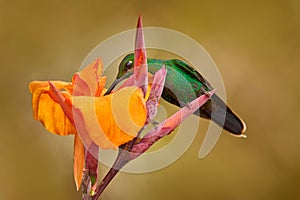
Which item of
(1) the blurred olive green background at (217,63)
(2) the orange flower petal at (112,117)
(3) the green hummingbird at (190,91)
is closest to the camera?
(2) the orange flower petal at (112,117)

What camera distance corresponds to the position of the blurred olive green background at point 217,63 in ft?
5.47

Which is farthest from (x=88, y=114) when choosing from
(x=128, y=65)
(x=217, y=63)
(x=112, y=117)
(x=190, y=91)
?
(x=217, y=63)

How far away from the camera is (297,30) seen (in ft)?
5.72

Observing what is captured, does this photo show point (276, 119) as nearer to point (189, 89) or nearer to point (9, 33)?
point (189, 89)

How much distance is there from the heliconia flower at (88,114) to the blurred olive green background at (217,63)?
1017 millimetres

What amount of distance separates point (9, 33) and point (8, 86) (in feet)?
0.59

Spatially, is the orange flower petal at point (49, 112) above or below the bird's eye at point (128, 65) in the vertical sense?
below

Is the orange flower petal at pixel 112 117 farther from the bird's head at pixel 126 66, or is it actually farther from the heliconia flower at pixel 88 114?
the bird's head at pixel 126 66

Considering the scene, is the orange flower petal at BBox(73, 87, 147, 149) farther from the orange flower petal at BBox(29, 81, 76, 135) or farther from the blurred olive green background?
the blurred olive green background

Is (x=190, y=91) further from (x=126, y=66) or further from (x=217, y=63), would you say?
(x=217, y=63)

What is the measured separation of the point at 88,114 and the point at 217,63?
44.9 inches

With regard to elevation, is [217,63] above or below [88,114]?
above

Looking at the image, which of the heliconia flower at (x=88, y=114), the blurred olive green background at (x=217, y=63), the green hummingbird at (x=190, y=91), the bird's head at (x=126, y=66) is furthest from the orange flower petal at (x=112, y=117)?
the blurred olive green background at (x=217, y=63)

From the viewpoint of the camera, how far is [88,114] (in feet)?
1.99
